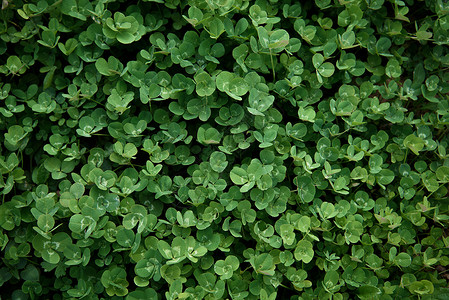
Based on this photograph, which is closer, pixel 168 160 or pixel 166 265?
pixel 166 265

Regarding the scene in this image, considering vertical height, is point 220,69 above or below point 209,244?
above

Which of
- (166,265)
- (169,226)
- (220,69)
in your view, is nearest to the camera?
(166,265)

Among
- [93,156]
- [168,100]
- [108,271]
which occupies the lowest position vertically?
[108,271]

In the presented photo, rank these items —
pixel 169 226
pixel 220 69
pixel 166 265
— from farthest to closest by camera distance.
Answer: pixel 220 69, pixel 169 226, pixel 166 265

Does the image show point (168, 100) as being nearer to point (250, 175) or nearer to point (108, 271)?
point (250, 175)

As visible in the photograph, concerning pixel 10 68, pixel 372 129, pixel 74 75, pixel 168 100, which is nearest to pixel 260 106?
pixel 168 100

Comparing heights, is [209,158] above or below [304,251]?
above

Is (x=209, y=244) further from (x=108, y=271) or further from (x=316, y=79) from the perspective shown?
(x=316, y=79)
